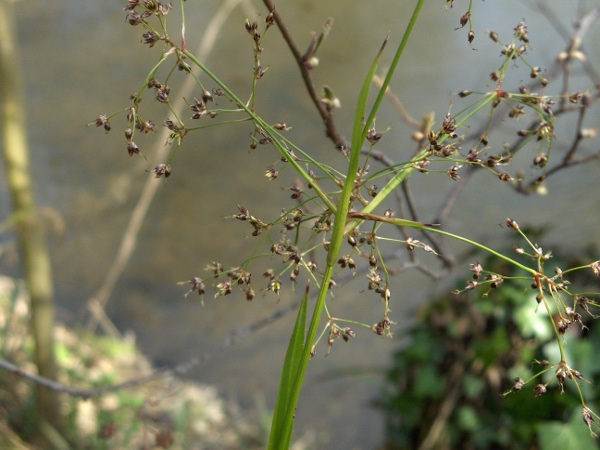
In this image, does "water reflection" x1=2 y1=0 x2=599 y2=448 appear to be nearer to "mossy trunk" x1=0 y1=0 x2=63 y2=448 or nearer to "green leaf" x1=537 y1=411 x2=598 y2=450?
"mossy trunk" x1=0 y1=0 x2=63 y2=448

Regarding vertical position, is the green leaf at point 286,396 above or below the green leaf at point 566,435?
below

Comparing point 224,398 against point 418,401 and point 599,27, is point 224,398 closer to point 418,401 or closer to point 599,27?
point 418,401

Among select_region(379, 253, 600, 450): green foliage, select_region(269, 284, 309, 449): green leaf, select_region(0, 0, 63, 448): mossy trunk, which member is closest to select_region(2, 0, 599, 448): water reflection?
select_region(379, 253, 600, 450): green foliage

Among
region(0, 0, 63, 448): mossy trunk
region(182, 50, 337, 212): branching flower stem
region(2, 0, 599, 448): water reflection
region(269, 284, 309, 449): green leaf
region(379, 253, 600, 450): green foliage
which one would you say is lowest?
region(269, 284, 309, 449): green leaf

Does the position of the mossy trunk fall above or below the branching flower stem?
above

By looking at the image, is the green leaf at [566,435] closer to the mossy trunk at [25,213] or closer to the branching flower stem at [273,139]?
the branching flower stem at [273,139]

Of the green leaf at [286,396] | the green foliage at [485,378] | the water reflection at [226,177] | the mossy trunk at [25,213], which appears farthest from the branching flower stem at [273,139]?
the water reflection at [226,177]
